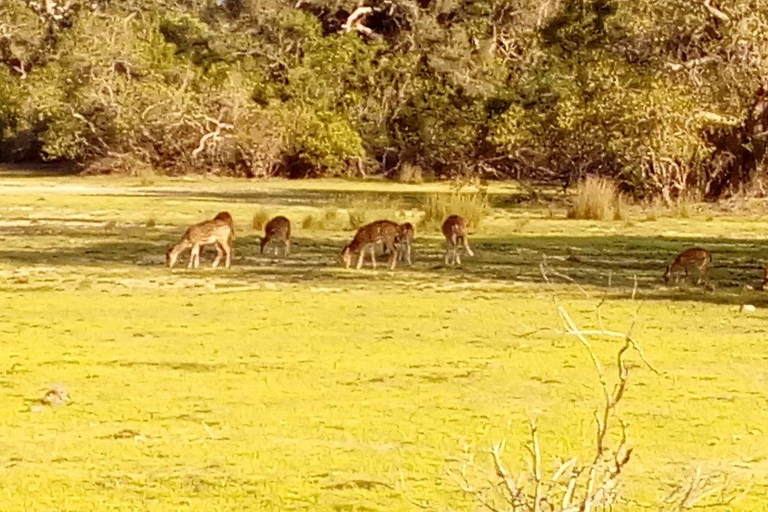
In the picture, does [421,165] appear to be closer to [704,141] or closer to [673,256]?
[704,141]

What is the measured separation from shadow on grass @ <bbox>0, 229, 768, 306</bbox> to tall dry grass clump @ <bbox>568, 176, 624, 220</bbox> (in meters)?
4.49

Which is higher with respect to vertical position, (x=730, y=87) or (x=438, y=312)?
(x=730, y=87)

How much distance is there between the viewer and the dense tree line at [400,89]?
30.0 metres

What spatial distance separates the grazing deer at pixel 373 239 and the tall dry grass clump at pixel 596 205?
31.9 feet

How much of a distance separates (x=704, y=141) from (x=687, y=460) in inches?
905

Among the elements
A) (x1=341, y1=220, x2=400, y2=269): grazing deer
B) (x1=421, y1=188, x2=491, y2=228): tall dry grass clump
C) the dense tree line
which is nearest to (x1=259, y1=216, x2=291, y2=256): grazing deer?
(x1=341, y1=220, x2=400, y2=269): grazing deer

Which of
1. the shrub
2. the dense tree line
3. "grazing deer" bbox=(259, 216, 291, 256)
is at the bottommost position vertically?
the shrub

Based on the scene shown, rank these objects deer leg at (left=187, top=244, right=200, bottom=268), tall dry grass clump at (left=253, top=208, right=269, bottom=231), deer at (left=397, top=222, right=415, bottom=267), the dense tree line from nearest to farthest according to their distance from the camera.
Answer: deer leg at (left=187, top=244, right=200, bottom=268), deer at (left=397, top=222, right=415, bottom=267), tall dry grass clump at (left=253, top=208, right=269, bottom=231), the dense tree line

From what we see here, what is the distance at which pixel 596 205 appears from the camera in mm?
27203

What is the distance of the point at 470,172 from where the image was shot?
43.0 meters

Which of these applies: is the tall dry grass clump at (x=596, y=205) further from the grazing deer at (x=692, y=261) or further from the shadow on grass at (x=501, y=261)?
the grazing deer at (x=692, y=261)

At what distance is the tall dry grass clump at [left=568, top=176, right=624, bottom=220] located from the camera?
A: 2706 centimetres

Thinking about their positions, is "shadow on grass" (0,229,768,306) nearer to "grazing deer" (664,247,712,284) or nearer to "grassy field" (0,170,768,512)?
"grassy field" (0,170,768,512)

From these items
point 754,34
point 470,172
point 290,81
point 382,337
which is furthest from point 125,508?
point 290,81
